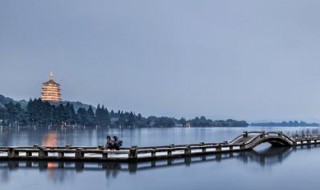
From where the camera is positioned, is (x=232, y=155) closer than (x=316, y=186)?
No

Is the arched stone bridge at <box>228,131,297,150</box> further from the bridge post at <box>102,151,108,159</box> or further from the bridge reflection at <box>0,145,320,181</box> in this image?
the bridge post at <box>102,151,108,159</box>

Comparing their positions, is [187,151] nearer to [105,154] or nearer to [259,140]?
[105,154]

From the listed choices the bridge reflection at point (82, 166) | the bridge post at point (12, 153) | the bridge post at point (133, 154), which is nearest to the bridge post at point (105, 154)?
the bridge reflection at point (82, 166)

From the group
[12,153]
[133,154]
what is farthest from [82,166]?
[12,153]

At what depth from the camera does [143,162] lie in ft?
109

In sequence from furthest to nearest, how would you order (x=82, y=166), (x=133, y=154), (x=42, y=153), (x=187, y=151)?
(x=187, y=151) < (x=42, y=153) < (x=133, y=154) < (x=82, y=166)

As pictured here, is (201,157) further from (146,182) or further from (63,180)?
(63,180)

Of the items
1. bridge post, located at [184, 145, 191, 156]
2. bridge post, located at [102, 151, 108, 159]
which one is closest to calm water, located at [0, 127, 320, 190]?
bridge post, located at [102, 151, 108, 159]

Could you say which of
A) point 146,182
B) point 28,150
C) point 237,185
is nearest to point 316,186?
point 237,185

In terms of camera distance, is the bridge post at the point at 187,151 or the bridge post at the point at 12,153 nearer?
the bridge post at the point at 12,153

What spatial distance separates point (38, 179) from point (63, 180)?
165cm

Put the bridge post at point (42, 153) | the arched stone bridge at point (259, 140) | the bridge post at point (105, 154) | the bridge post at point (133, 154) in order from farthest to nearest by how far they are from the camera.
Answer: the arched stone bridge at point (259, 140) → the bridge post at point (42, 153) → the bridge post at point (133, 154) → the bridge post at point (105, 154)

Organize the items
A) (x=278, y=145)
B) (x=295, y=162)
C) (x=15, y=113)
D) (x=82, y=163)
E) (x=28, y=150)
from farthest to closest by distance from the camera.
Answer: (x=15, y=113), (x=278, y=145), (x=295, y=162), (x=28, y=150), (x=82, y=163)

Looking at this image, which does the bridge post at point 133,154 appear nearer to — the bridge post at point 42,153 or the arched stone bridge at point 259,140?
the bridge post at point 42,153
